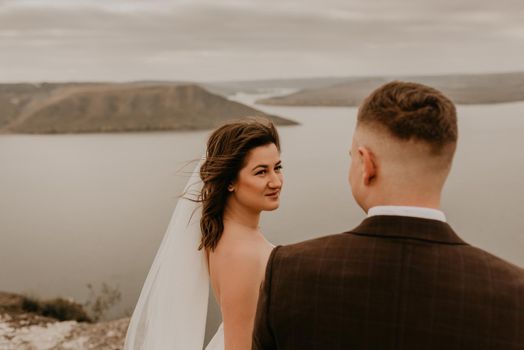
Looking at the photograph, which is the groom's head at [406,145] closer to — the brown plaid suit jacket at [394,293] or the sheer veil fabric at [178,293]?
the brown plaid suit jacket at [394,293]

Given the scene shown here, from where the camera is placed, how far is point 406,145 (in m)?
1.45

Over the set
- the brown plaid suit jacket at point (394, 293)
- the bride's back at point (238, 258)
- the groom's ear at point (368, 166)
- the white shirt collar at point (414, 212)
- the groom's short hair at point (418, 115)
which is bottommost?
the bride's back at point (238, 258)

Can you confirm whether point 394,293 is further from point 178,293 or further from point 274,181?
point 178,293

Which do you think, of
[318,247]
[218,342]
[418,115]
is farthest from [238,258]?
[418,115]

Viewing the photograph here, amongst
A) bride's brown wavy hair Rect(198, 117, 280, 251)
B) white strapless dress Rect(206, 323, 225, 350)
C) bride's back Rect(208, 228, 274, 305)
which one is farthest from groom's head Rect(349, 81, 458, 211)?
white strapless dress Rect(206, 323, 225, 350)

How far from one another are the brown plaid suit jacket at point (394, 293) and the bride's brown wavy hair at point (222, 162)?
1451 mm

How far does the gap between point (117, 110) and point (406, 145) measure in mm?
82815

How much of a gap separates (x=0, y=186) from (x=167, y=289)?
119ft

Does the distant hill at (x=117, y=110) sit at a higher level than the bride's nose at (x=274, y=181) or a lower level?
higher

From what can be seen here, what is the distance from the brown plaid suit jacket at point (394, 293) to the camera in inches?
53.1

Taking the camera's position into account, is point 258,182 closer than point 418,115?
No

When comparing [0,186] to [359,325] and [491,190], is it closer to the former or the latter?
[491,190]

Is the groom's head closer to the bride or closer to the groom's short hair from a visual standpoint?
the groom's short hair

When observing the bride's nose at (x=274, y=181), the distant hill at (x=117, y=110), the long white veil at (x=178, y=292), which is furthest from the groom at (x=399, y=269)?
the distant hill at (x=117, y=110)
